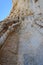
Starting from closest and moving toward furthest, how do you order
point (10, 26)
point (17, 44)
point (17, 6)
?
1. point (17, 44)
2. point (10, 26)
3. point (17, 6)

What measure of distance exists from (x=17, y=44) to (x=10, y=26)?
0.64 meters

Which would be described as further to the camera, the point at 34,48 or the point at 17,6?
the point at 17,6

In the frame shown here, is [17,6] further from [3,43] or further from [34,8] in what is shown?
[3,43]

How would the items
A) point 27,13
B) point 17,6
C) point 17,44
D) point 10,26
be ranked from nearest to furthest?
point 17,44 → point 10,26 → point 27,13 → point 17,6

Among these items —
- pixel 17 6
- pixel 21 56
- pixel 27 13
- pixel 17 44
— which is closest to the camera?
pixel 21 56

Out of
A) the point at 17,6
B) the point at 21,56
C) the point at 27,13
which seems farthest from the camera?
the point at 17,6

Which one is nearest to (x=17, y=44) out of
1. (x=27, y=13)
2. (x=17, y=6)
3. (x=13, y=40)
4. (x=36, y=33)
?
(x=13, y=40)

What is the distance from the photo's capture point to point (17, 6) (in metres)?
7.45

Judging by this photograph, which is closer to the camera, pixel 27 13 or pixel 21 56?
pixel 21 56

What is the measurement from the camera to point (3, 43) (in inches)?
175

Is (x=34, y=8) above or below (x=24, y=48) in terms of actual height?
above

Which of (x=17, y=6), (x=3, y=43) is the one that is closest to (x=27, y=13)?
(x=17, y=6)

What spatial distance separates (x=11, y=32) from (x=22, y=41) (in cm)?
38

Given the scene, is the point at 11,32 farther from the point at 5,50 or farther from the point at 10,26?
the point at 5,50
